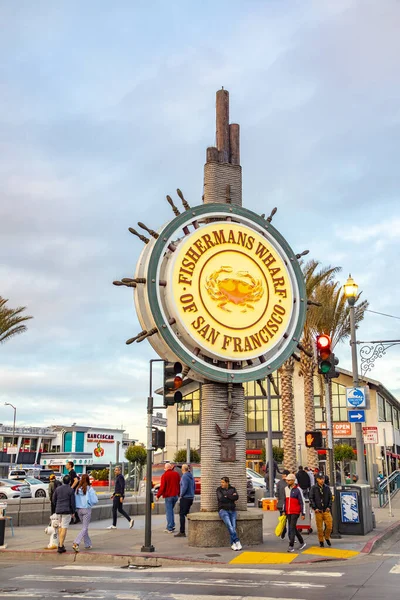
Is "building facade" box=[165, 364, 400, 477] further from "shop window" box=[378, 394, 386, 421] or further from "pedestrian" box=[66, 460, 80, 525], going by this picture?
"pedestrian" box=[66, 460, 80, 525]

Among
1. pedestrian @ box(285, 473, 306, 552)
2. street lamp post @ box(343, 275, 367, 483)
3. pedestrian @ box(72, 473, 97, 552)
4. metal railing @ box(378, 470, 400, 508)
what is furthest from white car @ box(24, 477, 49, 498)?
pedestrian @ box(285, 473, 306, 552)

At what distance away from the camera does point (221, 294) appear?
16.6m

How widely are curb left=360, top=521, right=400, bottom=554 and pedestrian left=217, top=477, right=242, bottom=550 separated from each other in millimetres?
2812

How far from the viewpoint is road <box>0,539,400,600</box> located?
9.52 m

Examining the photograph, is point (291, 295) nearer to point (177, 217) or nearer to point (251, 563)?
point (177, 217)

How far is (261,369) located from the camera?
1675 cm

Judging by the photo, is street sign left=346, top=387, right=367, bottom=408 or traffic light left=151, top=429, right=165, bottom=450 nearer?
traffic light left=151, top=429, right=165, bottom=450

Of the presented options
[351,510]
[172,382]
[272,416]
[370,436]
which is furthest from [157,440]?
[272,416]

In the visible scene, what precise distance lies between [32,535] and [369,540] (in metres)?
9.17

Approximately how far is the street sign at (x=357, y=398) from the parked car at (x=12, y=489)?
24.0 meters

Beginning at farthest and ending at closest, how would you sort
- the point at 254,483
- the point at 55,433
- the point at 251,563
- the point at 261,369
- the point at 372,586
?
the point at 55,433
the point at 254,483
the point at 261,369
the point at 251,563
the point at 372,586

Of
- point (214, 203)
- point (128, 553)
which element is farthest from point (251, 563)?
point (214, 203)

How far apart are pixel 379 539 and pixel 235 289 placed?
7.21 m

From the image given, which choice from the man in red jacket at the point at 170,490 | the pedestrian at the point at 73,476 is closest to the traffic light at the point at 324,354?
the man in red jacket at the point at 170,490
